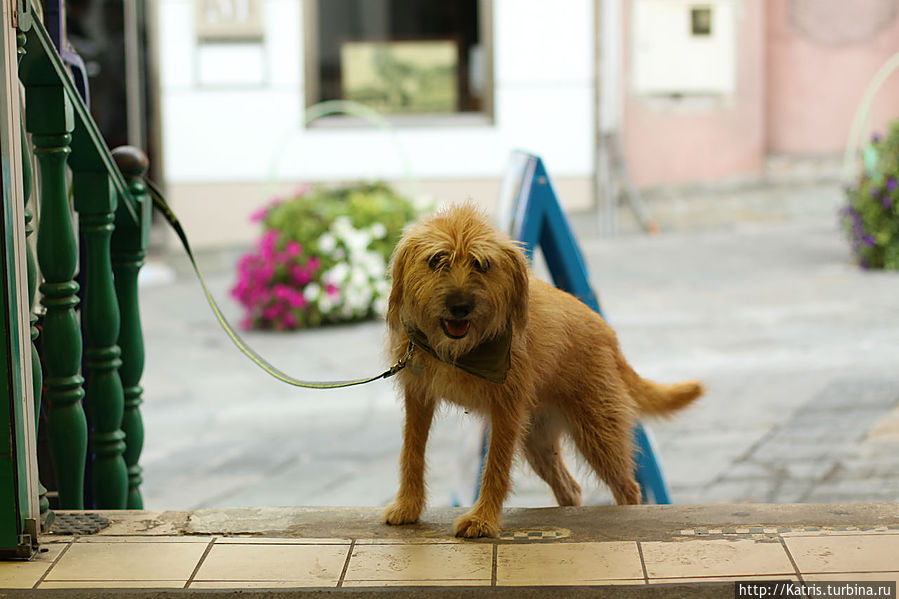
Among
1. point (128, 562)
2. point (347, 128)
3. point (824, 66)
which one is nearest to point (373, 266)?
point (347, 128)

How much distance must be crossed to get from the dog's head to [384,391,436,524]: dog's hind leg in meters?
0.29

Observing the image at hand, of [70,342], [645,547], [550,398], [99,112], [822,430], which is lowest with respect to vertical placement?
[822,430]

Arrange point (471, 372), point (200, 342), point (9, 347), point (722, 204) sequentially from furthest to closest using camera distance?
1. point (722, 204)
2. point (200, 342)
3. point (471, 372)
4. point (9, 347)

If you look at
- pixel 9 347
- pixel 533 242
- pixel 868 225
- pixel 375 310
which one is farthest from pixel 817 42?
pixel 9 347

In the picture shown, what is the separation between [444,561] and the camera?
253cm

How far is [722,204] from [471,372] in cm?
Result: 997

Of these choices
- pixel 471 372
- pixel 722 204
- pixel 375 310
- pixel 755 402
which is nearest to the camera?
pixel 471 372

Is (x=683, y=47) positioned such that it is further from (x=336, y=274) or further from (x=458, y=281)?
(x=458, y=281)

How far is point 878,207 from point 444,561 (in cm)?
758

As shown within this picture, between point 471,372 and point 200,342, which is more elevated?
point 471,372

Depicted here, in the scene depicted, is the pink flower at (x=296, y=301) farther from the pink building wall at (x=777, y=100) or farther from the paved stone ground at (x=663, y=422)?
the pink building wall at (x=777, y=100)

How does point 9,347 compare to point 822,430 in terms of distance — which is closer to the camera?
point 9,347

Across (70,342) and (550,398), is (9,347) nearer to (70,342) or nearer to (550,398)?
(70,342)

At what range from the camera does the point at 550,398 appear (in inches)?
122
